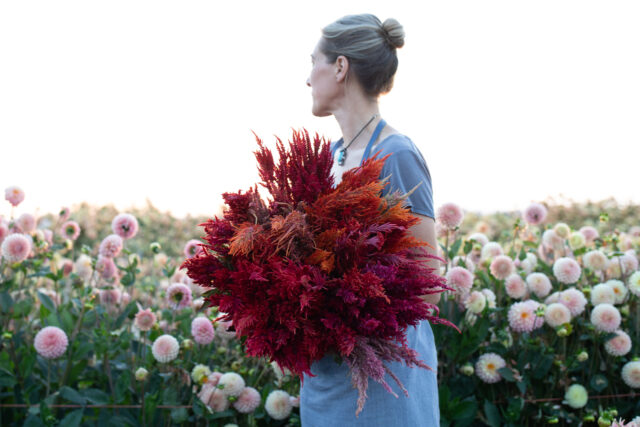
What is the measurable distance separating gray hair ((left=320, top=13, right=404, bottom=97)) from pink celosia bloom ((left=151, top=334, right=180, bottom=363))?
140 centimetres

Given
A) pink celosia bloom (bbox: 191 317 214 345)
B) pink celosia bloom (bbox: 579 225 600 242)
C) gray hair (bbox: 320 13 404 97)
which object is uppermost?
gray hair (bbox: 320 13 404 97)

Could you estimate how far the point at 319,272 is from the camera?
1300 mm

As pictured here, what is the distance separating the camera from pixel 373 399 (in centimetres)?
162

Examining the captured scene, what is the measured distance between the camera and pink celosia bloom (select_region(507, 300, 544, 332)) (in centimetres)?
284

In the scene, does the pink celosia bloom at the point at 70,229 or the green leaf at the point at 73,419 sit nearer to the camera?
the green leaf at the point at 73,419

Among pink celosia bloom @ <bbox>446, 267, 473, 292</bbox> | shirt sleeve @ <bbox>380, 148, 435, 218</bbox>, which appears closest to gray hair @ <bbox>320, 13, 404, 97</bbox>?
shirt sleeve @ <bbox>380, 148, 435, 218</bbox>

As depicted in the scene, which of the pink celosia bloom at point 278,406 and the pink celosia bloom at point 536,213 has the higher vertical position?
the pink celosia bloom at point 536,213

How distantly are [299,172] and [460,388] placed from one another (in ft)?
6.29

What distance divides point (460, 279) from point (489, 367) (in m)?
0.48

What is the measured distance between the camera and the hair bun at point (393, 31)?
1950 mm

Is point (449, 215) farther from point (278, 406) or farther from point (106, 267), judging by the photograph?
point (106, 267)

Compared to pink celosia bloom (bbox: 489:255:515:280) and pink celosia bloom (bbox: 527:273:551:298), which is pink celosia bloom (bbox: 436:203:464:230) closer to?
pink celosia bloom (bbox: 489:255:515:280)

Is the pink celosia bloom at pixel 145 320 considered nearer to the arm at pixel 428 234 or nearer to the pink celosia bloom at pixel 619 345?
the arm at pixel 428 234

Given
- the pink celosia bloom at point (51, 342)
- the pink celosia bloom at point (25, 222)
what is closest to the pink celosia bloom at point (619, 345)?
the pink celosia bloom at point (51, 342)
